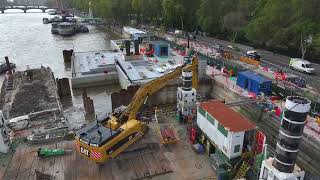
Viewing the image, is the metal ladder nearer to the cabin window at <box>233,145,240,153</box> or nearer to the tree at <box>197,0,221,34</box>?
the cabin window at <box>233,145,240,153</box>

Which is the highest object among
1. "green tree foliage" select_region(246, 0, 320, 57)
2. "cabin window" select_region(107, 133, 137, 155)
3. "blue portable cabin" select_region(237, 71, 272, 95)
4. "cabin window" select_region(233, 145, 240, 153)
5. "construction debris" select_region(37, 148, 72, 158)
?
"green tree foliage" select_region(246, 0, 320, 57)

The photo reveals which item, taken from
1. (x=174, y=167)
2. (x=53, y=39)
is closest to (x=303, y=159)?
(x=174, y=167)

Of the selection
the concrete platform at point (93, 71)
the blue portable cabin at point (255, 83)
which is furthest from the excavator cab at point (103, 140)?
the concrete platform at point (93, 71)

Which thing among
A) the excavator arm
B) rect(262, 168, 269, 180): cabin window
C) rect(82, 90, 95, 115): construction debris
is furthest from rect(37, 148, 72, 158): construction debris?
rect(262, 168, 269, 180): cabin window

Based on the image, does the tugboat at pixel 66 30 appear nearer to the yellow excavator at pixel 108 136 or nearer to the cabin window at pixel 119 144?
the yellow excavator at pixel 108 136

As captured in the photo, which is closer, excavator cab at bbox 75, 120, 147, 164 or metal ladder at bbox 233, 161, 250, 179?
metal ladder at bbox 233, 161, 250, 179

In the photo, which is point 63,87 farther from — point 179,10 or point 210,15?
point 179,10

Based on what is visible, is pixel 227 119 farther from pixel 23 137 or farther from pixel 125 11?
pixel 125 11
